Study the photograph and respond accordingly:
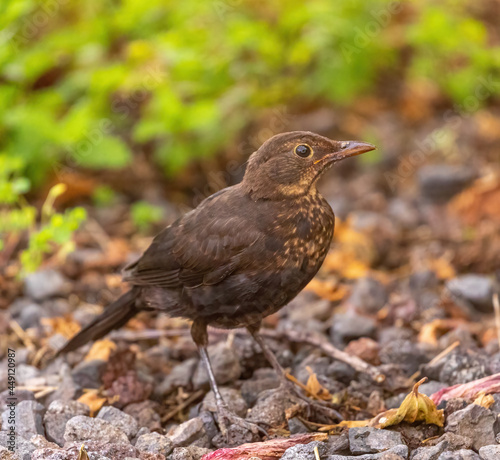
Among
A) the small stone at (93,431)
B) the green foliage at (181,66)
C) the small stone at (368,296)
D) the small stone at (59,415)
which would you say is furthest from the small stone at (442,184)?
the small stone at (93,431)

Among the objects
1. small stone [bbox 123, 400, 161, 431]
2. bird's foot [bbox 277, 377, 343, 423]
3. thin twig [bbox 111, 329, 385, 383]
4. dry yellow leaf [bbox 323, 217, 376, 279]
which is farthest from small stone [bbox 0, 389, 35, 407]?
dry yellow leaf [bbox 323, 217, 376, 279]

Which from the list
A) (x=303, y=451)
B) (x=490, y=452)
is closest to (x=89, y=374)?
(x=303, y=451)

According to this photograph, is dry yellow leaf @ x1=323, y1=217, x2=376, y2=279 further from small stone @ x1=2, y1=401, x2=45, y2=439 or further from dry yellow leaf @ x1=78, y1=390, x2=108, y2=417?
small stone @ x1=2, y1=401, x2=45, y2=439

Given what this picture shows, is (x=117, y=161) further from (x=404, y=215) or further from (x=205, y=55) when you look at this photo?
(x=404, y=215)

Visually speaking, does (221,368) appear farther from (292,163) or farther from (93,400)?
(292,163)

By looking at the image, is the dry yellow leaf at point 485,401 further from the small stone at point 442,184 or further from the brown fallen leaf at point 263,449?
the small stone at point 442,184
